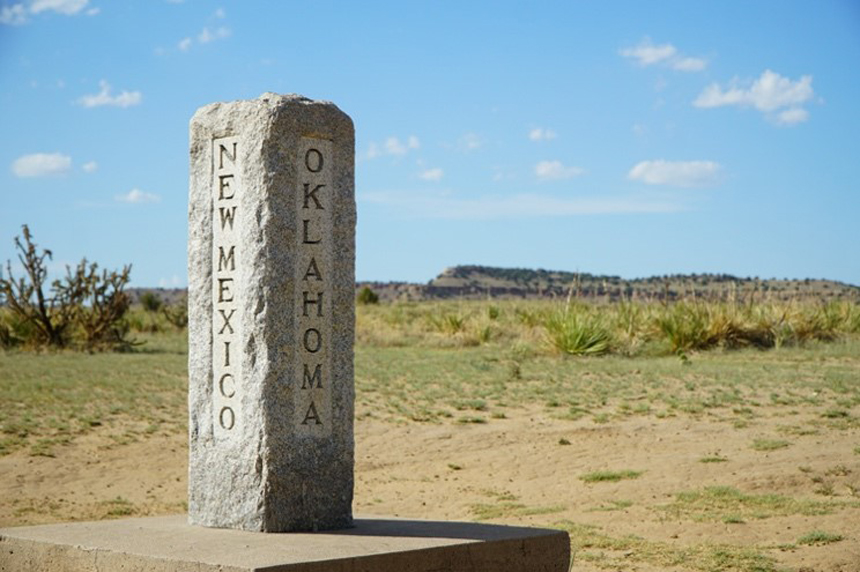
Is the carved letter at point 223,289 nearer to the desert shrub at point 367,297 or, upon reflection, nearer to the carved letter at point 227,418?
the carved letter at point 227,418

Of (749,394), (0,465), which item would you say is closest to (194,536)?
(0,465)

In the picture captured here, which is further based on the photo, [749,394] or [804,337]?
[804,337]

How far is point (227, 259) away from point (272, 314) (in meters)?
0.53

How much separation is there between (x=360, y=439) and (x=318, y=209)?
28.4 feet

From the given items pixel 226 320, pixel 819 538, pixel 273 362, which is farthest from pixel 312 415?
pixel 819 538

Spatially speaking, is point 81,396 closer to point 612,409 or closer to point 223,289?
point 612,409

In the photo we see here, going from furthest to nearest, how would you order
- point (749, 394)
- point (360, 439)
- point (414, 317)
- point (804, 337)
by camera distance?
point (414, 317), point (804, 337), point (749, 394), point (360, 439)

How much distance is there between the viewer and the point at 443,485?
13102 mm

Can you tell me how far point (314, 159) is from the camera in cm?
739

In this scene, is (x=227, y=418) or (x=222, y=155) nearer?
(x=227, y=418)

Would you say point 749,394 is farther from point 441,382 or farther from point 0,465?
point 0,465

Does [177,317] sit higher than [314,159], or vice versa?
[314,159]

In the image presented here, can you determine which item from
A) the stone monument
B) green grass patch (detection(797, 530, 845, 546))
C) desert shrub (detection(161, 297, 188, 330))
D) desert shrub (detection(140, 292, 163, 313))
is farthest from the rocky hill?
the stone monument

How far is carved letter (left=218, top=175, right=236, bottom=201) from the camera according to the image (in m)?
7.39
